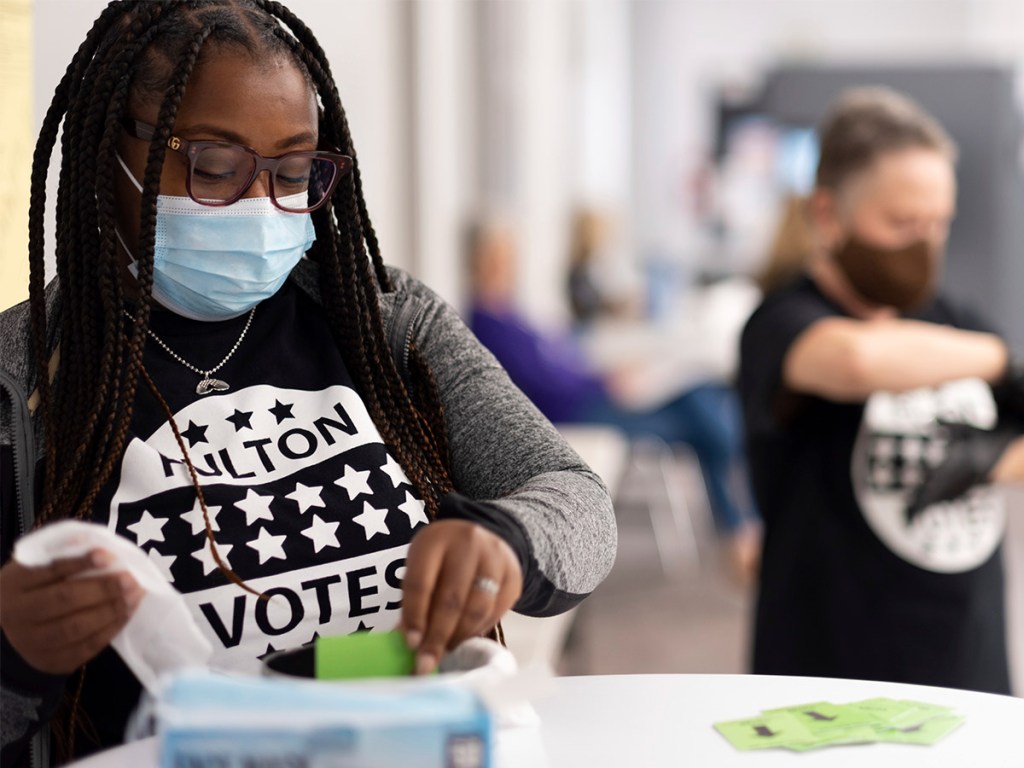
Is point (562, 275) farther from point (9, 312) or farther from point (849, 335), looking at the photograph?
point (9, 312)

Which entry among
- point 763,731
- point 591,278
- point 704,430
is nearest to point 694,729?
point 763,731

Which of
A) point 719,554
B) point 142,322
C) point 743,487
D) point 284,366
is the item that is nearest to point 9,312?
point 142,322

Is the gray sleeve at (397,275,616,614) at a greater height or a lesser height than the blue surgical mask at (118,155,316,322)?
lesser

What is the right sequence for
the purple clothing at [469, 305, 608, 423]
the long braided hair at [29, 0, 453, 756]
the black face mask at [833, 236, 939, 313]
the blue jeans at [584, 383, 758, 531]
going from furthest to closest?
the blue jeans at [584, 383, 758, 531] < the purple clothing at [469, 305, 608, 423] < the black face mask at [833, 236, 939, 313] < the long braided hair at [29, 0, 453, 756]

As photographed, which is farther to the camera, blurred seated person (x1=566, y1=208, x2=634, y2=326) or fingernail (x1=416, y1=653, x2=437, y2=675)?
blurred seated person (x1=566, y1=208, x2=634, y2=326)

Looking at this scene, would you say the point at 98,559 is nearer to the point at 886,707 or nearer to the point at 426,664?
the point at 426,664

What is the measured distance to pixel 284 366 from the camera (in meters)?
1.16

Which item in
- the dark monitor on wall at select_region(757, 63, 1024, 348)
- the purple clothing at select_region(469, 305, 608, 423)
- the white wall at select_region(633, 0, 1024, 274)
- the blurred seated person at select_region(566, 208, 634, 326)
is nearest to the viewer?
the dark monitor on wall at select_region(757, 63, 1024, 348)

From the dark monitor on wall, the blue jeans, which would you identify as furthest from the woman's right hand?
the blue jeans

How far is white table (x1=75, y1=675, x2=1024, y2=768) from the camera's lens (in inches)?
36.0

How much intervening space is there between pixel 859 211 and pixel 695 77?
38.5 feet

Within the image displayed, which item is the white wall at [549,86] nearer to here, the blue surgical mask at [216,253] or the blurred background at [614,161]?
the blurred background at [614,161]

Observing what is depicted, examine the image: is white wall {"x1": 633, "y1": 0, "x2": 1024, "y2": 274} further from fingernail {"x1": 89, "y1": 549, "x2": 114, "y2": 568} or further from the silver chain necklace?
fingernail {"x1": 89, "y1": 549, "x2": 114, "y2": 568}

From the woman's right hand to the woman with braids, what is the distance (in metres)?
0.10
